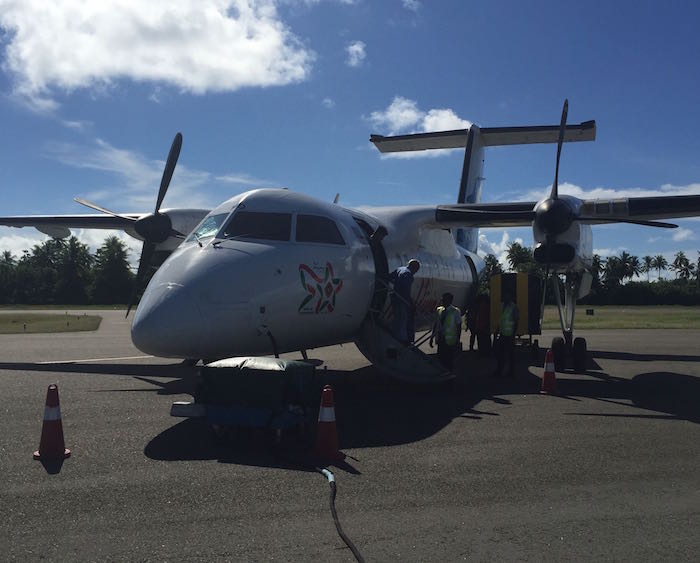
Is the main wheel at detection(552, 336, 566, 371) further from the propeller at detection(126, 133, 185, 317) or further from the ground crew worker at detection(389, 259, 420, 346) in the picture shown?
the propeller at detection(126, 133, 185, 317)

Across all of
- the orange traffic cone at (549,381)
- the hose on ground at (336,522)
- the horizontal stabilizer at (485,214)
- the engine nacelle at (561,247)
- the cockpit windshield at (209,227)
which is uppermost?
the horizontal stabilizer at (485,214)

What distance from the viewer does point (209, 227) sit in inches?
373

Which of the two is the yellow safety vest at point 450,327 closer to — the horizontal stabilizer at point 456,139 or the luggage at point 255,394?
the luggage at point 255,394

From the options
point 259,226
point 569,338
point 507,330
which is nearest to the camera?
point 259,226

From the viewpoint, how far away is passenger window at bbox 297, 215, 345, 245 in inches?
377

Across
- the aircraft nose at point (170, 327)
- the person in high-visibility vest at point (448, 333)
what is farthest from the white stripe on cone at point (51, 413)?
the person in high-visibility vest at point (448, 333)

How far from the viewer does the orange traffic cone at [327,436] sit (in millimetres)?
6211

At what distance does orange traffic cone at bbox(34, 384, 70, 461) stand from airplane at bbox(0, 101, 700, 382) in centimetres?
145

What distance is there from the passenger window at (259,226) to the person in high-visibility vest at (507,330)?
16.4ft

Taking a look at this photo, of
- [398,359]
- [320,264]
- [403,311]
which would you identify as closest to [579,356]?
[403,311]

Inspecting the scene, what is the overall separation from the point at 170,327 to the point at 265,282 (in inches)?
58.6

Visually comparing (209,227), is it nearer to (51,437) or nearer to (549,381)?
(51,437)

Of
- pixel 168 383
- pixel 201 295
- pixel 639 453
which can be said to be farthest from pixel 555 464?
pixel 168 383

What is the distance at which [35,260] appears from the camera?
335 ft
